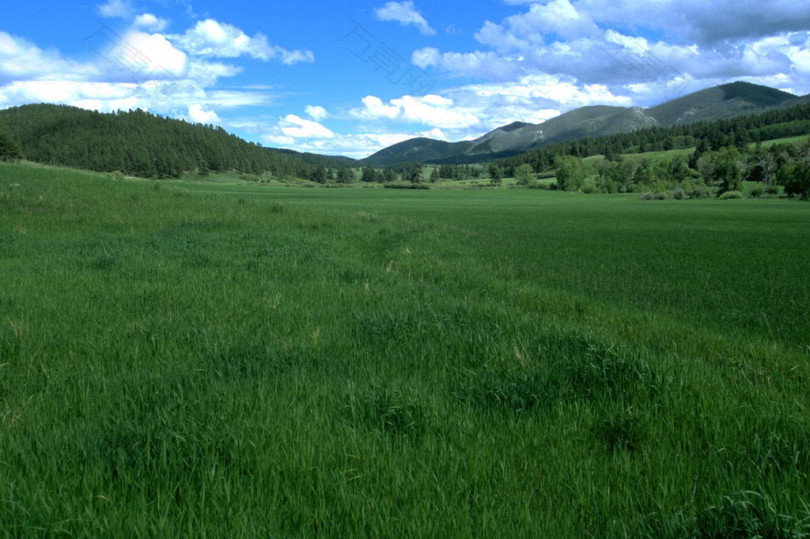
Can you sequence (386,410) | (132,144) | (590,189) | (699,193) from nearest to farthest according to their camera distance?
(386,410)
(699,193)
(590,189)
(132,144)

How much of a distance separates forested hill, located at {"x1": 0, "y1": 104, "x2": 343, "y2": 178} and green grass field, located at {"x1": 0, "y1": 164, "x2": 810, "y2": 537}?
138 m

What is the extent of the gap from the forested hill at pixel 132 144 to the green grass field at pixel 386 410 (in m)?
138

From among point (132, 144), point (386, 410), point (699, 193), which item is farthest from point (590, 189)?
point (132, 144)

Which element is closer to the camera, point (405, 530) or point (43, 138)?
point (405, 530)

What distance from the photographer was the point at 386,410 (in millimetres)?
3574

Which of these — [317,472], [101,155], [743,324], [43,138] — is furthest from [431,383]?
[43,138]

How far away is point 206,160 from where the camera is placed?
15325 centimetres

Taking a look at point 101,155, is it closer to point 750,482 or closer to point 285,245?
point 285,245

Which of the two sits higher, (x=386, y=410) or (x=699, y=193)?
(x=699, y=193)

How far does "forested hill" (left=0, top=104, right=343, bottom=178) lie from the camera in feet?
442

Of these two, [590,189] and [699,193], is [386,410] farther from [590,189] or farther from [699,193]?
[590,189]

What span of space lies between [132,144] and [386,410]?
170791 millimetres

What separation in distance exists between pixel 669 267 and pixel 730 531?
13299 millimetres

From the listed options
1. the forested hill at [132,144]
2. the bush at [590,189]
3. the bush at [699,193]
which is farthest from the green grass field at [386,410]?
the forested hill at [132,144]
